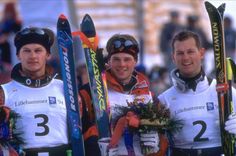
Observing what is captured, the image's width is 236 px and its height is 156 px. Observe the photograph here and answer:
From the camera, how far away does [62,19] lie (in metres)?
8.17

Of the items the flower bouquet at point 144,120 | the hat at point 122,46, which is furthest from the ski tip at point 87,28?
the flower bouquet at point 144,120

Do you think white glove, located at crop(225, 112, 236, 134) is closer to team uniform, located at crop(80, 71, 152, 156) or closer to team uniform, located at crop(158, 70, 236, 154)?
team uniform, located at crop(158, 70, 236, 154)

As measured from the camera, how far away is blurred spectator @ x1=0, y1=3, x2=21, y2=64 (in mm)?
13086

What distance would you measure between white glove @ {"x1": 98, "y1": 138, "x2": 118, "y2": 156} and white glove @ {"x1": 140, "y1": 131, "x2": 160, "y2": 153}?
0.95 feet

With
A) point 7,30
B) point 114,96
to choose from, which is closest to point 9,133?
point 114,96

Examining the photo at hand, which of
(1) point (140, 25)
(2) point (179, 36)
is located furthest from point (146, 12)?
(2) point (179, 36)

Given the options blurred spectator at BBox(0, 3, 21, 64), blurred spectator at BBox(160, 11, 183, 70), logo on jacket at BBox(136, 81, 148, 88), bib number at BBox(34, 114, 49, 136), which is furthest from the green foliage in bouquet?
blurred spectator at BBox(160, 11, 183, 70)

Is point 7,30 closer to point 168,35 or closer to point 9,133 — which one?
point 168,35

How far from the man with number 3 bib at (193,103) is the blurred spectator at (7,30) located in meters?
5.20

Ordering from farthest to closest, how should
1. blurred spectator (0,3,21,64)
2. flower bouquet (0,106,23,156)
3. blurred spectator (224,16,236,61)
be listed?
blurred spectator (224,16,236,61)
blurred spectator (0,3,21,64)
flower bouquet (0,106,23,156)

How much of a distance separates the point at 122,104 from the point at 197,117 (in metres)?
0.77

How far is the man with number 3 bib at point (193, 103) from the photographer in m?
8.12

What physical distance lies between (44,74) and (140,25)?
38.5 feet

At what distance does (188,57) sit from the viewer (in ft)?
27.0
